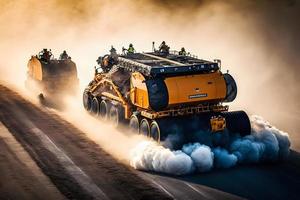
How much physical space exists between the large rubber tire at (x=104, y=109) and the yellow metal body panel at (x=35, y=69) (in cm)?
646

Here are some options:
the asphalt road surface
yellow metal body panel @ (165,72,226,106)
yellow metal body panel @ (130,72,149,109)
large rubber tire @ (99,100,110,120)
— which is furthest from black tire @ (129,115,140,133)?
large rubber tire @ (99,100,110,120)

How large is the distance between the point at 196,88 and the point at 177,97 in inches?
37.2

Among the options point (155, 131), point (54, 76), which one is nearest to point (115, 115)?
point (155, 131)

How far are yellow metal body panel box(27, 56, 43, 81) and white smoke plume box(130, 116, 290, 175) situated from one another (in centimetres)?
1309

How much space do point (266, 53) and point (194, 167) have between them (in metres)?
20.4

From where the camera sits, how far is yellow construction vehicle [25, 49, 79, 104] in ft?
114

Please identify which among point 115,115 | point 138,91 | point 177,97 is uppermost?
point 138,91

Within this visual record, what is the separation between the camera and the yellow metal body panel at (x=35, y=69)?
3478 cm

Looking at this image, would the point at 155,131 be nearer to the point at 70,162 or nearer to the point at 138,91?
the point at 138,91

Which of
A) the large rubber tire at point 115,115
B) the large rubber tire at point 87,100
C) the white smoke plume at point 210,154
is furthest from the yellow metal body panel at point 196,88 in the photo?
the large rubber tire at point 87,100

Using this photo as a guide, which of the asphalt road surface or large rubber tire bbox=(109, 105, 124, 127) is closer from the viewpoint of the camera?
the asphalt road surface

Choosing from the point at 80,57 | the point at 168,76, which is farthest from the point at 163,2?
the point at 168,76

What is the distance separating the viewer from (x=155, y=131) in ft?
78.2

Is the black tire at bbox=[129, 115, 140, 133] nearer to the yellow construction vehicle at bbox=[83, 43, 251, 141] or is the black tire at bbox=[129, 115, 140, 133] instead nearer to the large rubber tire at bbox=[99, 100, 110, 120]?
the yellow construction vehicle at bbox=[83, 43, 251, 141]
